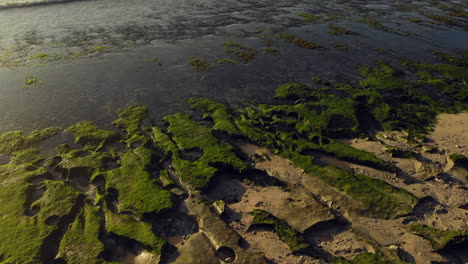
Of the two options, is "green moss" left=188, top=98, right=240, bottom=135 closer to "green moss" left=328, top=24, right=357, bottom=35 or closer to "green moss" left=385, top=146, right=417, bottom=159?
"green moss" left=385, top=146, right=417, bottom=159

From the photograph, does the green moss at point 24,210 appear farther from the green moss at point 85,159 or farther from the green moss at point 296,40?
the green moss at point 296,40

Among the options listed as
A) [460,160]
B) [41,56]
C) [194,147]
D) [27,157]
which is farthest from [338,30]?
[27,157]

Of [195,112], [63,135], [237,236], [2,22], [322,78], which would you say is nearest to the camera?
[237,236]

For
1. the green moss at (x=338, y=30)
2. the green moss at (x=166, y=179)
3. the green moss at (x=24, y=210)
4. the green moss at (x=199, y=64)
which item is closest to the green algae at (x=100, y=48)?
the green moss at (x=199, y=64)

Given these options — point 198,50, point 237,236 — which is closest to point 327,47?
point 198,50

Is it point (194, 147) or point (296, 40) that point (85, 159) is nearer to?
point (194, 147)

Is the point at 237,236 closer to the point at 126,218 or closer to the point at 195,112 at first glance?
the point at 126,218
